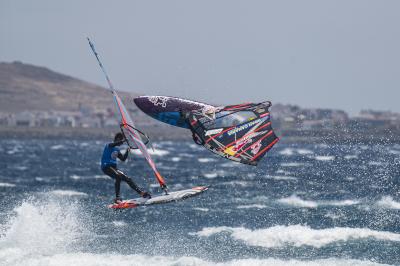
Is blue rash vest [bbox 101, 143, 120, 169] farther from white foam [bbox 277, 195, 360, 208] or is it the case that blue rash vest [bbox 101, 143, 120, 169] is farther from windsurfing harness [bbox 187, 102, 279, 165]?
white foam [bbox 277, 195, 360, 208]

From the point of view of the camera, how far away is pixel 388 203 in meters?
44.4

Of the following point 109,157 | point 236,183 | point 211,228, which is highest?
point 109,157

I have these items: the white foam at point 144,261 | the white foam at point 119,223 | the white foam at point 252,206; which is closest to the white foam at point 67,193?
the white foam at point 252,206

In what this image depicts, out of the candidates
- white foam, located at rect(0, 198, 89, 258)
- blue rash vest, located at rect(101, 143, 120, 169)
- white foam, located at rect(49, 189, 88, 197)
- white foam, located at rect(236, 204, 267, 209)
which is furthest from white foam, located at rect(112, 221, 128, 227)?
blue rash vest, located at rect(101, 143, 120, 169)

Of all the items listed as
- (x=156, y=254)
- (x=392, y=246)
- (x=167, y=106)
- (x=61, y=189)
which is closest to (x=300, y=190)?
(x=61, y=189)

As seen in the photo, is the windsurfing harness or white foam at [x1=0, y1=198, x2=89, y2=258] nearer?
the windsurfing harness

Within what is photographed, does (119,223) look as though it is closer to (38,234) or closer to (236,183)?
(38,234)

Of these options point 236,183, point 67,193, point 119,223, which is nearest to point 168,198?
point 119,223

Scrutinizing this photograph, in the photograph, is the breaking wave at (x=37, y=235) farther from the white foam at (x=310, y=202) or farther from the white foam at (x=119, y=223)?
the white foam at (x=310, y=202)

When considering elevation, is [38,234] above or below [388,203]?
above

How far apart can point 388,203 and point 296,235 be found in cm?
1399

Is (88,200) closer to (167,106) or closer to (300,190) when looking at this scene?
(300,190)

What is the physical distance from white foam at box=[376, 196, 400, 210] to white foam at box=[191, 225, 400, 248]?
953 centimetres

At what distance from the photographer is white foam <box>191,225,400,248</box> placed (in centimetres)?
3117
